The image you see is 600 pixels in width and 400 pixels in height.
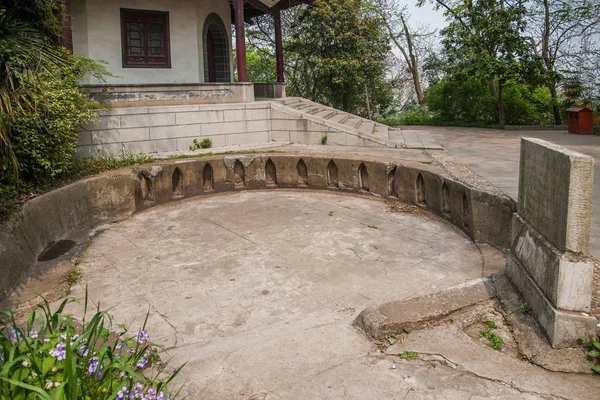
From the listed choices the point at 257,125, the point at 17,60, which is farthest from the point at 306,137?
the point at 17,60

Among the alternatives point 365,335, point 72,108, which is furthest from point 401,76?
point 365,335

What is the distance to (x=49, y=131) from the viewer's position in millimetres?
6953

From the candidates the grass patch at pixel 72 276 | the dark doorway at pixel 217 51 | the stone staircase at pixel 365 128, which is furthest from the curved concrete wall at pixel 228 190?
the dark doorway at pixel 217 51

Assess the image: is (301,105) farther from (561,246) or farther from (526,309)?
(561,246)

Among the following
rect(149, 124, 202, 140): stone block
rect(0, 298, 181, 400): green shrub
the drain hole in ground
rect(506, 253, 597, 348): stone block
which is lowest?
the drain hole in ground

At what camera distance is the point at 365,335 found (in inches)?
145

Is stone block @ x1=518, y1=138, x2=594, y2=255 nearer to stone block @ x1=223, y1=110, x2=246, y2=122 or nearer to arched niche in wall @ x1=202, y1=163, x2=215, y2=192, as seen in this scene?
arched niche in wall @ x1=202, y1=163, x2=215, y2=192

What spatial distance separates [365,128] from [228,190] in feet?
18.6

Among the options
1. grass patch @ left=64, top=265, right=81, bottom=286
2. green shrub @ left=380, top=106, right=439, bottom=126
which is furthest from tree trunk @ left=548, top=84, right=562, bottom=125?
grass patch @ left=64, top=265, right=81, bottom=286

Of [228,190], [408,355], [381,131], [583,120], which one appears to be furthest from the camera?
[583,120]

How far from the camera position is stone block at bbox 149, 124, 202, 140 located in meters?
10.7

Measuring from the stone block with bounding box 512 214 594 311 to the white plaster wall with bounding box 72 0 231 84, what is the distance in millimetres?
12016

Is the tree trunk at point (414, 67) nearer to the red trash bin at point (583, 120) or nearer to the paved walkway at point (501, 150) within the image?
the paved walkway at point (501, 150)

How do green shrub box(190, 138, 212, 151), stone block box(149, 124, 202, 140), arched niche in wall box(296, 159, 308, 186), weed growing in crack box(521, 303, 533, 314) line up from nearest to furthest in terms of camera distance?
weed growing in crack box(521, 303, 533, 314) < arched niche in wall box(296, 159, 308, 186) < stone block box(149, 124, 202, 140) < green shrub box(190, 138, 212, 151)
